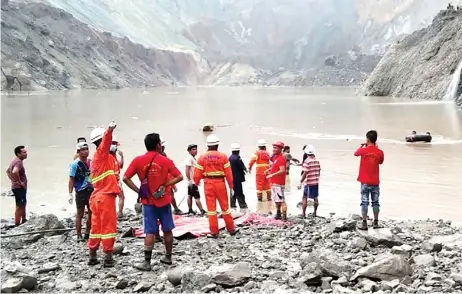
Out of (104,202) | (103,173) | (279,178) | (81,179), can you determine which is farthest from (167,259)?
(279,178)

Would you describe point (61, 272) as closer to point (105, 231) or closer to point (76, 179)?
Result: point (105, 231)

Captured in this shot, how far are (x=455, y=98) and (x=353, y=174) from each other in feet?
144

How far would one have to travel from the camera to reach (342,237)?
26.8 ft

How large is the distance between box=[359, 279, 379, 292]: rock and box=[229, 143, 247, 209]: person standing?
598 cm

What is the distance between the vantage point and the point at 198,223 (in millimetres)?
9672

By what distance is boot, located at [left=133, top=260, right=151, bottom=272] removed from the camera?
6.96 m

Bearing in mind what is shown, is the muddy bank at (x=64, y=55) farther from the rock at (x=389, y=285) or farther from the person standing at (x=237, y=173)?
the rock at (x=389, y=285)

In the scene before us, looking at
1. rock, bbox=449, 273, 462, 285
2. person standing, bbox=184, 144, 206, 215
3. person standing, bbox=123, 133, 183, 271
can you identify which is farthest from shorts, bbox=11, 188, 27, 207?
rock, bbox=449, 273, 462, 285

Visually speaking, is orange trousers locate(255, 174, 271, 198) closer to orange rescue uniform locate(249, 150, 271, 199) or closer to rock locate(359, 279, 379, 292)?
orange rescue uniform locate(249, 150, 271, 199)

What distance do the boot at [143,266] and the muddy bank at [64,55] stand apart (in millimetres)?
89271

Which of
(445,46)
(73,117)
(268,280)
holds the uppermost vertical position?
(445,46)

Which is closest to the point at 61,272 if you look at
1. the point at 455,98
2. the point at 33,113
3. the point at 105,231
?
the point at 105,231

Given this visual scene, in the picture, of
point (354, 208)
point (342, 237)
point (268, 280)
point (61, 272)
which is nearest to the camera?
point (268, 280)

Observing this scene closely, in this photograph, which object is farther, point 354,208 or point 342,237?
point 354,208
